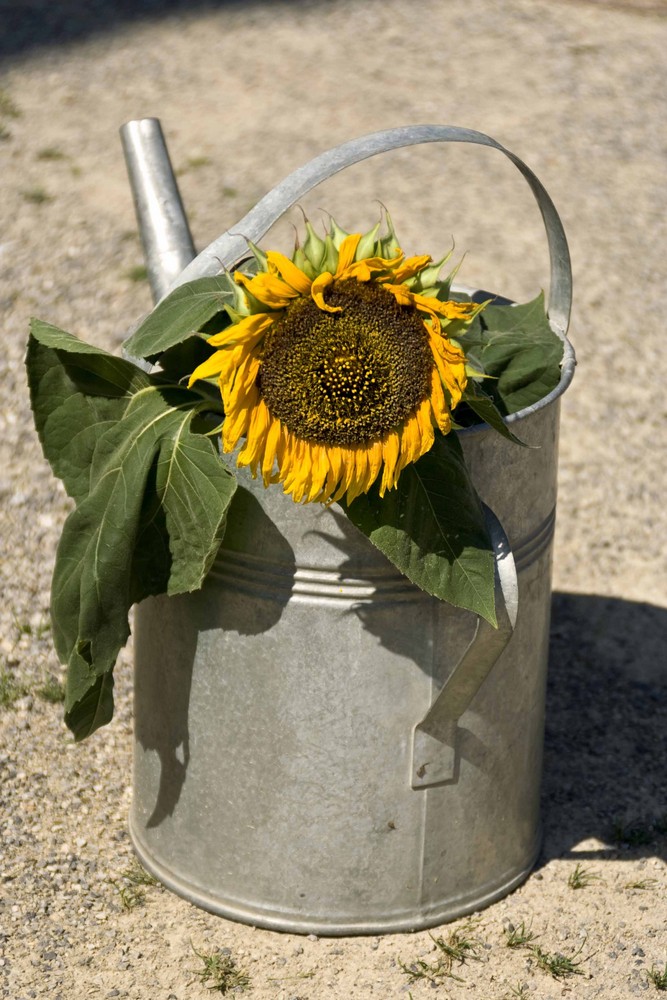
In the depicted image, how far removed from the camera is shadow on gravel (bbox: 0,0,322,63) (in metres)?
6.17

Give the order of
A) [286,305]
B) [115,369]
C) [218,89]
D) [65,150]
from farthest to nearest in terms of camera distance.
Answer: [218,89] < [65,150] < [115,369] < [286,305]

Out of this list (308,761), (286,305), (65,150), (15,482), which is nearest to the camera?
(286,305)

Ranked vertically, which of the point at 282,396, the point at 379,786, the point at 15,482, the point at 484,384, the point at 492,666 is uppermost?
the point at 282,396

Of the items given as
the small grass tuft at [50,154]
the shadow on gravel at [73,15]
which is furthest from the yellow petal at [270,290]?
the shadow on gravel at [73,15]

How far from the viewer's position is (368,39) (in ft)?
20.7

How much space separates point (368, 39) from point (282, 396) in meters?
5.09

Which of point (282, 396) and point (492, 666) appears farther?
point (492, 666)

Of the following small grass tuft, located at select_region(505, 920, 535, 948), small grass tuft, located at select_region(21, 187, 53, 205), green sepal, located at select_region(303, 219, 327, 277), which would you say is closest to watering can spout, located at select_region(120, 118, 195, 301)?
green sepal, located at select_region(303, 219, 327, 277)

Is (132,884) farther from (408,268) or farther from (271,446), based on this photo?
(408,268)

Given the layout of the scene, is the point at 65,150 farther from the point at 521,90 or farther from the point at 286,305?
the point at 286,305

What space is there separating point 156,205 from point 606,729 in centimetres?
147

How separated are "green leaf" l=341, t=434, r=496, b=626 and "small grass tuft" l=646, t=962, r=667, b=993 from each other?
76 centimetres

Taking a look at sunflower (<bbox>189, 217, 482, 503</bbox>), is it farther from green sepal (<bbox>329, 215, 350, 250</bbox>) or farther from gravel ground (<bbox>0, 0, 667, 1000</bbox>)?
gravel ground (<bbox>0, 0, 667, 1000</bbox>)

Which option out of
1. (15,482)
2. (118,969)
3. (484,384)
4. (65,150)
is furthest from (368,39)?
(118,969)
